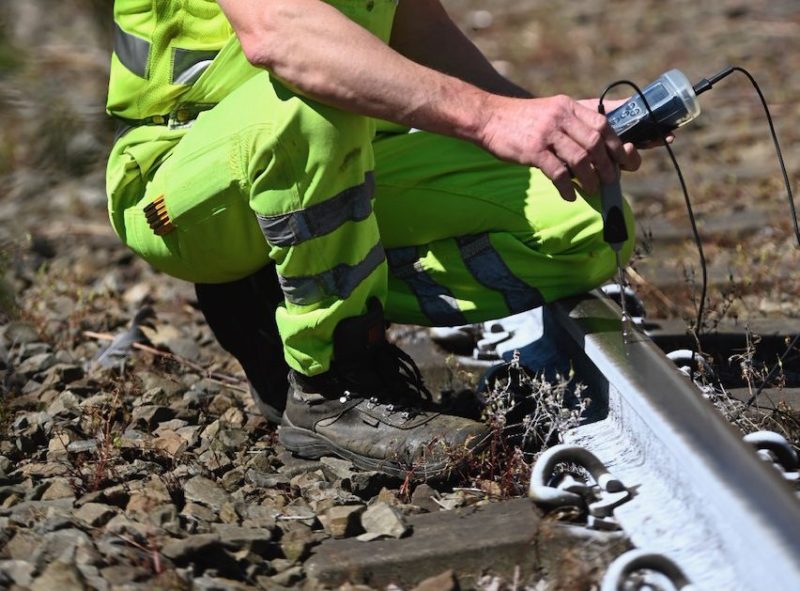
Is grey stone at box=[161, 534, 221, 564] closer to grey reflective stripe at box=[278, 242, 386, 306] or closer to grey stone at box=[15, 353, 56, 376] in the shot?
grey reflective stripe at box=[278, 242, 386, 306]

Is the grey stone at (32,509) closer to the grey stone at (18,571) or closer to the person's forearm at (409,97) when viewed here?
the grey stone at (18,571)

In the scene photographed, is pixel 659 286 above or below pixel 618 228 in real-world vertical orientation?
below

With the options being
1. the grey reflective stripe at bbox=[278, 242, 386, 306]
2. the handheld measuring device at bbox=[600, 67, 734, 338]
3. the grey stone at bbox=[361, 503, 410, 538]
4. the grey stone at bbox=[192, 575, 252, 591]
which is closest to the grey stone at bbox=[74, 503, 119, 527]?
the grey stone at bbox=[192, 575, 252, 591]

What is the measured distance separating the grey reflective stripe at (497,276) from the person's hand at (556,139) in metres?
0.61

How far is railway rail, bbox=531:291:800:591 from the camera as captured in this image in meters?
2.07

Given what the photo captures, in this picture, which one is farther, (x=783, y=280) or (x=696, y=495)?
(x=783, y=280)

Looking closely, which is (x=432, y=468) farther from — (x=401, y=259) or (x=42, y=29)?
(x=42, y=29)

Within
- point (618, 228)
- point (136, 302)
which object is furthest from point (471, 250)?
point (136, 302)

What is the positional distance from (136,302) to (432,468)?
2168mm

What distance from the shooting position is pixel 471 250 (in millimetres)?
3406

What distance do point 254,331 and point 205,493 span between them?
69cm

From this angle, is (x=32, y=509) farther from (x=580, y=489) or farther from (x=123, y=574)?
(x=580, y=489)

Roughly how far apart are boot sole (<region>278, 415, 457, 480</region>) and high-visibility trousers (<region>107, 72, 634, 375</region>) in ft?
0.61

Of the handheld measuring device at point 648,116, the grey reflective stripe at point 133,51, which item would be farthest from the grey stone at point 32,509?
the handheld measuring device at point 648,116
